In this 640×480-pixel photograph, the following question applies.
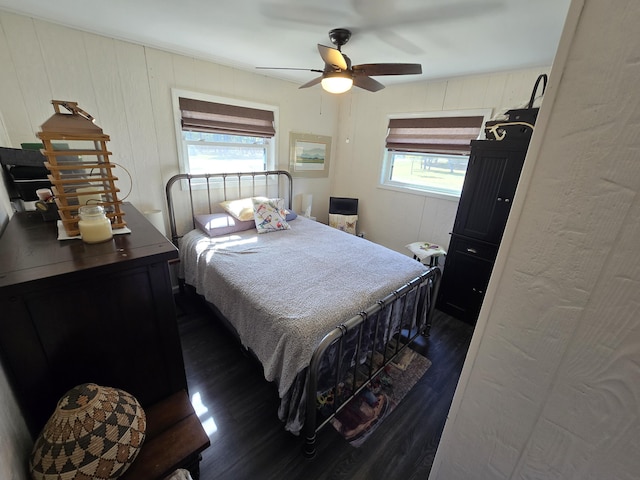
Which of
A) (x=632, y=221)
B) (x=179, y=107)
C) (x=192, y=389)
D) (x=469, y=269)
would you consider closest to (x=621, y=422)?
(x=632, y=221)

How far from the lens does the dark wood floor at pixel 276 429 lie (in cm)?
140

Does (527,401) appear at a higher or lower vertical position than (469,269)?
higher

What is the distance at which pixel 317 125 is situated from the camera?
370cm

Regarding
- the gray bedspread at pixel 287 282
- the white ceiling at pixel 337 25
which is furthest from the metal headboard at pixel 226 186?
the white ceiling at pixel 337 25

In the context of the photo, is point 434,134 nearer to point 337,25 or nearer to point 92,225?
point 337,25

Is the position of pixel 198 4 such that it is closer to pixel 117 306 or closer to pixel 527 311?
pixel 117 306

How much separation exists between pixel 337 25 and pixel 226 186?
197 centimetres

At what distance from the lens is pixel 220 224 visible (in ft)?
8.87

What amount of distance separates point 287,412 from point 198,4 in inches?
98.6

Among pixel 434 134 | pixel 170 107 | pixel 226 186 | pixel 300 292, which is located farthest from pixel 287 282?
pixel 434 134

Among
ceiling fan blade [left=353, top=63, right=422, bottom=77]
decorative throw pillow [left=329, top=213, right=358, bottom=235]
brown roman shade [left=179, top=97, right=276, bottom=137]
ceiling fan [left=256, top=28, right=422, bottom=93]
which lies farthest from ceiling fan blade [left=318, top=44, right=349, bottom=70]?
decorative throw pillow [left=329, top=213, right=358, bottom=235]

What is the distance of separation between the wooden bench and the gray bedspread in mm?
514

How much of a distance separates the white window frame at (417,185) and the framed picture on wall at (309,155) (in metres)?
0.89

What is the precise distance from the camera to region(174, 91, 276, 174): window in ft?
8.60
